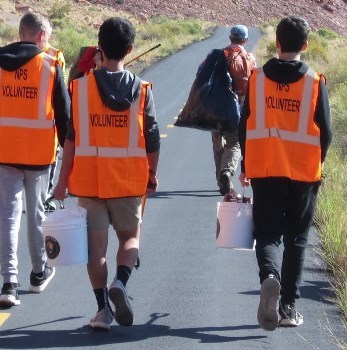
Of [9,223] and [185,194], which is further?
[185,194]

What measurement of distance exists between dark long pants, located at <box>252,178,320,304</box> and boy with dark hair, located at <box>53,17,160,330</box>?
0.74 m

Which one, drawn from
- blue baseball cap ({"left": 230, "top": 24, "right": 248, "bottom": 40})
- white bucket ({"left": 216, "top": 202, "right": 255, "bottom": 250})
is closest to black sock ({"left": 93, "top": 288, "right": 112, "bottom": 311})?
white bucket ({"left": 216, "top": 202, "right": 255, "bottom": 250})

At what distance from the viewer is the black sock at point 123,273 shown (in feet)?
20.7

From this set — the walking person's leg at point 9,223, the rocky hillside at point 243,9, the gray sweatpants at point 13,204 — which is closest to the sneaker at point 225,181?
the gray sweatpants at point 13,204

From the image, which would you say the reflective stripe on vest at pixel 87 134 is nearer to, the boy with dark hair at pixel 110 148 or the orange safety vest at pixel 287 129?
the boy with dark hair at pixel 110 148

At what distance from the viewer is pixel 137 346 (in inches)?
244

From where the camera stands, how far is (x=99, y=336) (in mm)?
6398

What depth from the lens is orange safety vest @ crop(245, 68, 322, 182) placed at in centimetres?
641

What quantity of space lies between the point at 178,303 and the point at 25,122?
64.7 inches

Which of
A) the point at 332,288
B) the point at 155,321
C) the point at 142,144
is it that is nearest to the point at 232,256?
the point at 332,288

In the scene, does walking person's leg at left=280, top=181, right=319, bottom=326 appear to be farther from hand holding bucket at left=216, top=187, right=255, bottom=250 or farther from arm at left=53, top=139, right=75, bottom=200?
arm at left=53, top=139, right=75, bottom=200

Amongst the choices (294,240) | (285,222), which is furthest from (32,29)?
(294,240)

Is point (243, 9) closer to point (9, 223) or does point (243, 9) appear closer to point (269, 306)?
point (9, 223)

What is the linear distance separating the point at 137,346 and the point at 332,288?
1.96m
